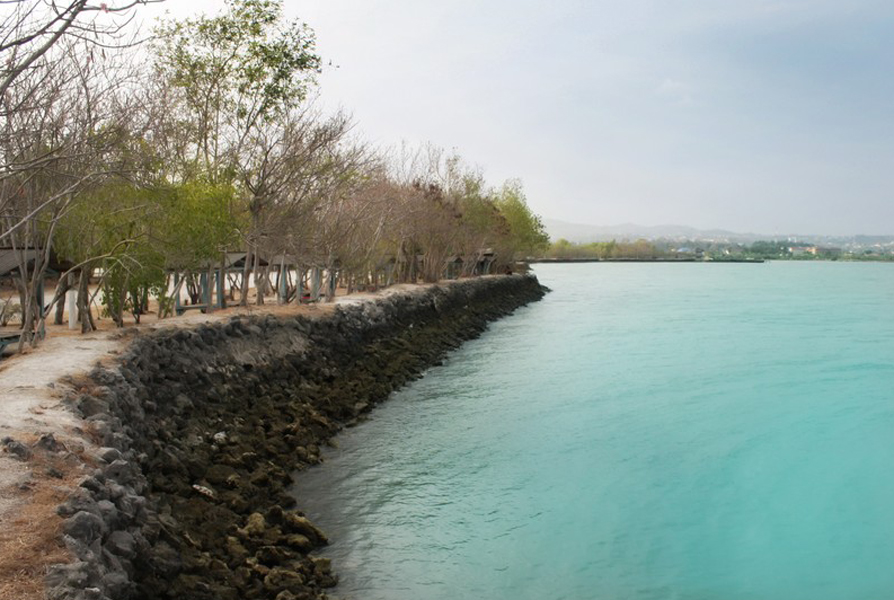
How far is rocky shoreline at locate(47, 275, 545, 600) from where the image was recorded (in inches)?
352

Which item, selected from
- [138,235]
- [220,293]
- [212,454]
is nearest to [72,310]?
[138,235]

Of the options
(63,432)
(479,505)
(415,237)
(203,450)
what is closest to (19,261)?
(203,450)

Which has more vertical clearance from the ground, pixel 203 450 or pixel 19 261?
pixel 19 261

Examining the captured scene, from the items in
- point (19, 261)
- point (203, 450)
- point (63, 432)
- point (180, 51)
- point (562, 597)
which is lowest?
point (562, 597)

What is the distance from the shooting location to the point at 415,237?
172 ft

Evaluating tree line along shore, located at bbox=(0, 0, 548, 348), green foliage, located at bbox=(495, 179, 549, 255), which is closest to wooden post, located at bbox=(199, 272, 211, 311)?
tree line along shore, located at bbox=(0, 0, 548, 348)

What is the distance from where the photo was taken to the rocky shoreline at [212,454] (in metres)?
8.95

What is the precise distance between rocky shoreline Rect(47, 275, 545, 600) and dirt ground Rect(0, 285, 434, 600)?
193 millimetres

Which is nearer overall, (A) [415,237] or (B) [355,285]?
(B) [355,285]

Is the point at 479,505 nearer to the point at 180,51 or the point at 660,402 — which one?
the point at 660,402

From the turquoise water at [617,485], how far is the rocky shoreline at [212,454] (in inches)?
36.1

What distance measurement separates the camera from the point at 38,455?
9617mm

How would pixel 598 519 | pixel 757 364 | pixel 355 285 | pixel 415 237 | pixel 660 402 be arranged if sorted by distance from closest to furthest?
pixel 598 519 → pixel 660 402 → pixel 757 364 → pixel 355 285 → pixel 415 237

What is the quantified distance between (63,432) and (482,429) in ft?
40.5
